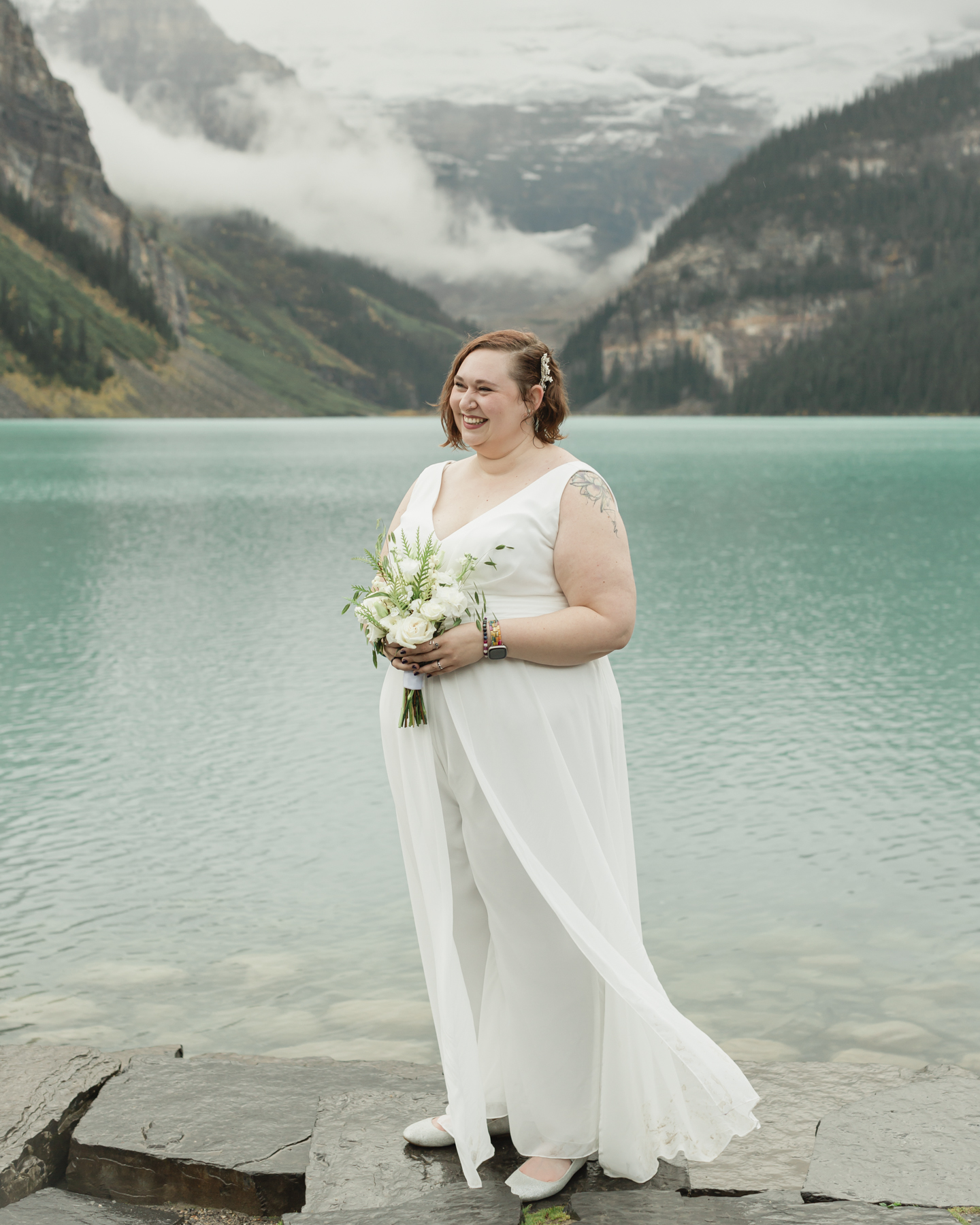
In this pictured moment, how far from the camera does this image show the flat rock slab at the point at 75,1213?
3.37 m

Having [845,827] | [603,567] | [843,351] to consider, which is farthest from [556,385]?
[843,351]

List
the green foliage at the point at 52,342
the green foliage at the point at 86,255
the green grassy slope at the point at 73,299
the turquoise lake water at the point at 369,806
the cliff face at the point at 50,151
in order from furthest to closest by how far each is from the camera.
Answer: the cliff face at the point at 50,151 < the green foliage at the point at 86,255 < the green grassy slope at the point at 73,299 < the green foliage at the point at 52,342 < the turquoise lake water at the point at 369,806

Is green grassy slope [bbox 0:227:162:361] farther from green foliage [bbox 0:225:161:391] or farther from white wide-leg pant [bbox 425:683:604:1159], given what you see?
white wide-leg pant [bbox 425:683:604:1159]

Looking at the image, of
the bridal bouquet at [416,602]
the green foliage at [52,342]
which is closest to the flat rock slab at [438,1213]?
the bridal bouquet at [416,602]

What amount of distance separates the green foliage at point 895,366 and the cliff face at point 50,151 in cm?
10355

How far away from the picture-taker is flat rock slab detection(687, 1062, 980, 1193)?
11.2 feet

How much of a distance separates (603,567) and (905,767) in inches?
305

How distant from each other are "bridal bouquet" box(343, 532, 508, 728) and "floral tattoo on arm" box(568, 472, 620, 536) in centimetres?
29

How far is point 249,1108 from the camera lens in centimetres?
397

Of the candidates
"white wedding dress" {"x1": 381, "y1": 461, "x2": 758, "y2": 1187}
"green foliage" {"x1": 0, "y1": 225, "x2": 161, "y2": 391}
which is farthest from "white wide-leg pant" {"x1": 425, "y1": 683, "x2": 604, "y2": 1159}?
"green foliage" {"x1": 0, "y1": 225, "x2": 161, "y2": 391}

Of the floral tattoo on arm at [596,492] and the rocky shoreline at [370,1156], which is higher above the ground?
the floral tattoo on arm at [596,492]

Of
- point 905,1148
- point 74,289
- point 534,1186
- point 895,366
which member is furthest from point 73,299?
point 905,1148

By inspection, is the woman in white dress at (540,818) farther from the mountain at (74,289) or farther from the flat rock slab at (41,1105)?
the mountain at (74,289)

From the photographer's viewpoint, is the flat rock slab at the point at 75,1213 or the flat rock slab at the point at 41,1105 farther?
the flat rock slab at the point at 41,1105
